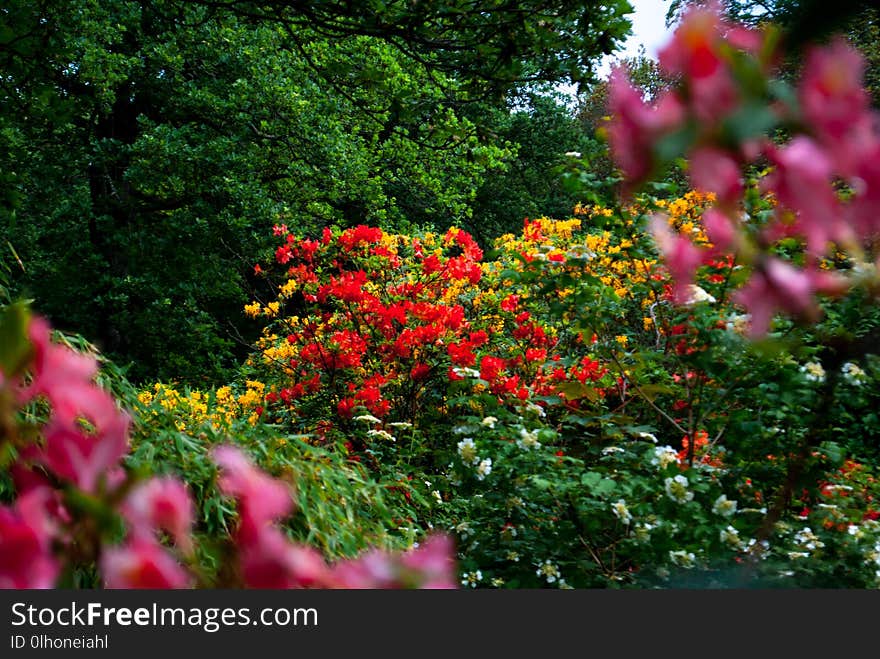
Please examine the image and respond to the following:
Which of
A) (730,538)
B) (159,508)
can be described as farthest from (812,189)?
(730,538)

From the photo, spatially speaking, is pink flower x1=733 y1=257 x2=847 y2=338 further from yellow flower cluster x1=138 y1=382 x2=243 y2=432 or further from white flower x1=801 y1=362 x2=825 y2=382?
yellow flower cluster x1=138 y1=382 x2=243 y2=432

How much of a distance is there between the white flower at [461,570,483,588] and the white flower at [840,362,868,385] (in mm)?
1337

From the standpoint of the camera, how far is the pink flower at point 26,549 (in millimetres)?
582

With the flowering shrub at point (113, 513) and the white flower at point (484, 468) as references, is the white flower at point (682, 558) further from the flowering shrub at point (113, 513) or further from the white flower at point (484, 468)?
the flowering shrub at point (113, 513)

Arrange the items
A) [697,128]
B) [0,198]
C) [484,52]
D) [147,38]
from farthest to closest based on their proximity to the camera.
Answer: [147,38], [0,198], [484,52], [697,128]

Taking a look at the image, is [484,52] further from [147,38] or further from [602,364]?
[147,38]

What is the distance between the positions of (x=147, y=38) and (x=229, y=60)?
791 mm

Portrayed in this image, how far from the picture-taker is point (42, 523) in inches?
23.5

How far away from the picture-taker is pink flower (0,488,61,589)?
58 centimetres

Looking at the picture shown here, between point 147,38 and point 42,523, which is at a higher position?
point 147,38

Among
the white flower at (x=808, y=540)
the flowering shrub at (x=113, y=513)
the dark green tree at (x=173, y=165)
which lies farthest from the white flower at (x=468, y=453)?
the dark green tree at (x=173, y=165)

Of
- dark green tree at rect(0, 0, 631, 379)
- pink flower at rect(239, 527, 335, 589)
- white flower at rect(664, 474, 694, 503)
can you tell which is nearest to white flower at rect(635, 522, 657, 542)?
white flower at rect(664, 474, 694, 503)

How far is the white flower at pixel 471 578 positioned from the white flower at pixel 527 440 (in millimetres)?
435

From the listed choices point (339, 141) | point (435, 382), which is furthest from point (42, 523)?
point (339, 141)
